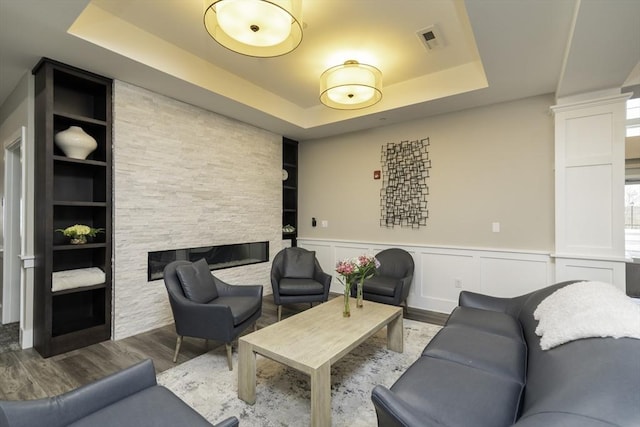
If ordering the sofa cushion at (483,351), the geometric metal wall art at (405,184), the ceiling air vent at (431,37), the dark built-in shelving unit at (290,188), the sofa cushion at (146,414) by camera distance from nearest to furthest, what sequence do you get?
the sofa cushion at (146,414) → the sofa cushion at (483,351) → the ceiling air vent at (431,37) → the geometric metal wall art at (405,184) → the dark built-in shelving unit at (290,188)

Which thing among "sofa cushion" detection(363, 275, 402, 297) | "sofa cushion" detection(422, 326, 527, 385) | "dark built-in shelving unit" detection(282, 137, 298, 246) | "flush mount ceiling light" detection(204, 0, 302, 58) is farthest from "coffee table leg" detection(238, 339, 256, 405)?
"dark built-in shelving unit" detection(282, 137, 298, 246)

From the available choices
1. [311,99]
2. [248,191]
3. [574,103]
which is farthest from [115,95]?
[574,103]

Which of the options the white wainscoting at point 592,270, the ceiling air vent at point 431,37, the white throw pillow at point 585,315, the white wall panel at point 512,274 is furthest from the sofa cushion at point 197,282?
the white wainscoting at point 592,270

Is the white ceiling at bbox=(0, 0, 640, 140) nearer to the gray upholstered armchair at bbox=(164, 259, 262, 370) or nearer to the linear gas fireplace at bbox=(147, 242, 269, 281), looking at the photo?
the linear gas fireplace at bbox=(147, 242, 269, 281)

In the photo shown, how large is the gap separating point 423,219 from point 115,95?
4063mm

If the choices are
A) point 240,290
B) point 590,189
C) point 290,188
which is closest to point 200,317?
point 240,290

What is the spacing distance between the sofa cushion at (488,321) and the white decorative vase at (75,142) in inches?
147

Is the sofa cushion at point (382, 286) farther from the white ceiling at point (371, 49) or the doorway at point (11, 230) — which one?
the doorway at point (11, 230)

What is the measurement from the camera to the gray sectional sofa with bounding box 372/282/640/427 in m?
0.96

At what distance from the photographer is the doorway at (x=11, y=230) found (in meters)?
3.56

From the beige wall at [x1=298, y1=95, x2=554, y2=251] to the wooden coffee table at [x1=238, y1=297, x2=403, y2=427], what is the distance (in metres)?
1.91

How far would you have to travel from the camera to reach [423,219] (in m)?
4.38

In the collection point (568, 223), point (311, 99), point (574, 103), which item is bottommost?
point (568, 223)

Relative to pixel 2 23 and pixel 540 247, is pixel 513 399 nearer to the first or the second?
pixel 540 247
